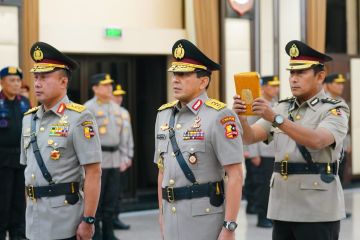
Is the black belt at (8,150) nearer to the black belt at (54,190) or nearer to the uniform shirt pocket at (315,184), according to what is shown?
the black belt at (54,190)

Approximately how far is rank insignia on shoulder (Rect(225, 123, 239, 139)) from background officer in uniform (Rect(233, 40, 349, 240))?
1.26 ft

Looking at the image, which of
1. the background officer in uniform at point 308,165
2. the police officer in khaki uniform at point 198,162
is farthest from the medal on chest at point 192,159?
the background officer in uniform at point 308,165

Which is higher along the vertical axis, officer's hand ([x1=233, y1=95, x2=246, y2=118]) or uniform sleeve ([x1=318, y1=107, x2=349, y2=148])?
officer's hand ([x1=233, y1=95, x2=246, y2=118])

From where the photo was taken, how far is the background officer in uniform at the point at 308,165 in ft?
13.9

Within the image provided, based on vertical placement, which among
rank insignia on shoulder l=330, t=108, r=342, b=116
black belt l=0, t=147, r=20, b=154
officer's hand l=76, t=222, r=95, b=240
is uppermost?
rank insignia on shoulder l=330, t=108, r=342, b=116

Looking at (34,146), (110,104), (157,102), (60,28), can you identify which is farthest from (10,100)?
(157,102)

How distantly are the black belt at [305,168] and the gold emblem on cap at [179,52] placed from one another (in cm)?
101

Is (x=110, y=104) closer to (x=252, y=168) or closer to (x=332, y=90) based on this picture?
(x=252, y=168)

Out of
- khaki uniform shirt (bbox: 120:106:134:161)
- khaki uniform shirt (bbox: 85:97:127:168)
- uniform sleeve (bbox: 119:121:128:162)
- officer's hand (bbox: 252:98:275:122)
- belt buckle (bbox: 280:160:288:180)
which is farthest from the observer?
khaki uniform shirt (bbox: 120:106:134:161)

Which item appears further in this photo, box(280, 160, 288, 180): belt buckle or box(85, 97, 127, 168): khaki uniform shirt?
box(85, 97, 127, 168): khaki uniform shirt

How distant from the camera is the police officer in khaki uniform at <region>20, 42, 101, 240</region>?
13.3ft

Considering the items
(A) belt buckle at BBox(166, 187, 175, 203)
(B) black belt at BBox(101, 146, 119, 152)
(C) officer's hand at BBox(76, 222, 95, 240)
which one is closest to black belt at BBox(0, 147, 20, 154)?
(B) black belt at BBox(101, 146, 119, 152)

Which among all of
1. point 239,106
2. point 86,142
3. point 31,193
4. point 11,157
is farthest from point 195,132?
point 11,157

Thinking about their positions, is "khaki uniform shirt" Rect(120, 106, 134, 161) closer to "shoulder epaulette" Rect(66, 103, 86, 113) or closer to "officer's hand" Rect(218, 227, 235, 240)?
"shoulder epaulette" Rect(66, 103, 86, 113)
